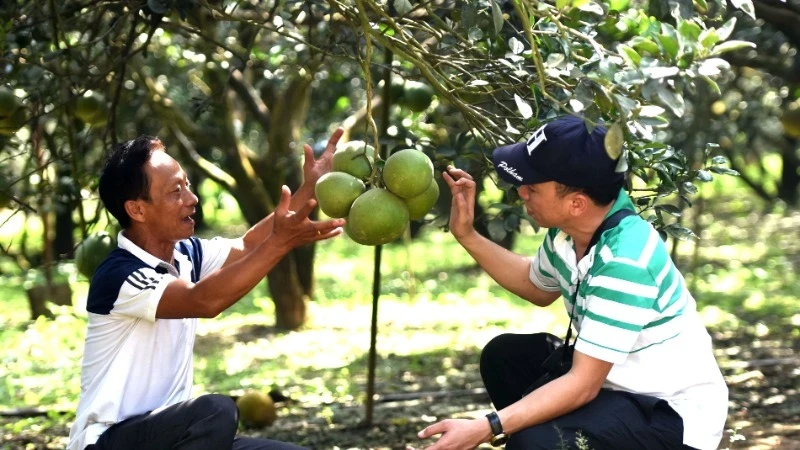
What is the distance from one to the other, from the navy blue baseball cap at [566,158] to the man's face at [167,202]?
38.4 inches

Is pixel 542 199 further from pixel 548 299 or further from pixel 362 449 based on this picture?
pixel 362 449

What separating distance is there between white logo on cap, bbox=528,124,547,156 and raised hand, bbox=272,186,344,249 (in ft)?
1.80

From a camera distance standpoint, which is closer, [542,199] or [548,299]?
[542,199]

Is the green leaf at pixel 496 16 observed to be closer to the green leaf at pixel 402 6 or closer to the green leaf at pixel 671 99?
the green leaf at pixel 402 6

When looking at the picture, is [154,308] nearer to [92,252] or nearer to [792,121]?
[92,252]

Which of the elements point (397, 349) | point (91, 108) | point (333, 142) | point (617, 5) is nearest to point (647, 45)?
point (617, 5)

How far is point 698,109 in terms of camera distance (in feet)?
25.7

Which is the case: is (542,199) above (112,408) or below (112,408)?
above

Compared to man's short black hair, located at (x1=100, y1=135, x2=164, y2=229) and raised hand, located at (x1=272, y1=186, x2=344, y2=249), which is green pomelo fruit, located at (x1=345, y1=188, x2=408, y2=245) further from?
man's short black hair, located at (x1=100, y1=135, x2=164, y2=229)

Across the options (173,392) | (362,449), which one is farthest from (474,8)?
(362,449)

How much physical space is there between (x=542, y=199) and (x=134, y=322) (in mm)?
1201

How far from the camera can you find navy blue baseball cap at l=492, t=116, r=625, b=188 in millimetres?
2641

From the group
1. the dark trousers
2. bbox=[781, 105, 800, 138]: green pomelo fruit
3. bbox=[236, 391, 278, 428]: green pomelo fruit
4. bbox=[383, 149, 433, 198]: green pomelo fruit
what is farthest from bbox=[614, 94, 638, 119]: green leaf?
bbox=[781, 105, 800, 138]: green pomelo fruit

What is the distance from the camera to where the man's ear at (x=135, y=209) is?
2984 millimetres
